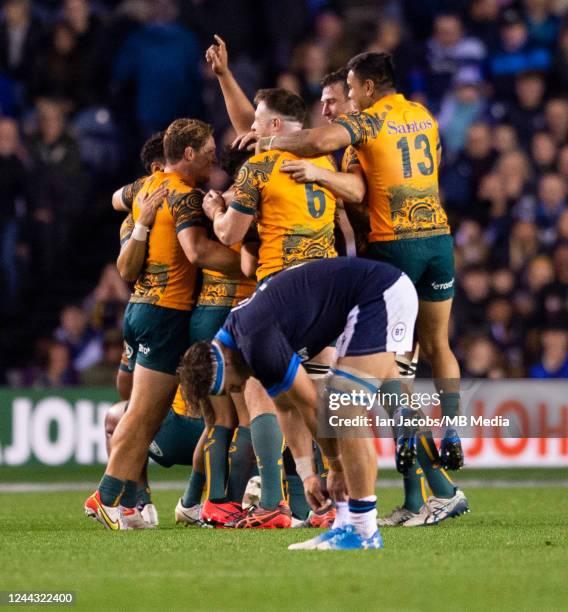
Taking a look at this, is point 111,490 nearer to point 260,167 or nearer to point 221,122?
point 260,167

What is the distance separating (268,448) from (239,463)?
28.2 inches

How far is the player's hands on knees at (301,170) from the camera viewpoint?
909cm

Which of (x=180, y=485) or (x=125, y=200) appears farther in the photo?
(x=180, y=485)

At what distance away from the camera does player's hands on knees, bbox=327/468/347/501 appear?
778cm

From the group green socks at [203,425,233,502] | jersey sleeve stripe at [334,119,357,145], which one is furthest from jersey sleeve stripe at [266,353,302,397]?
green socks at [203,425,233,502]

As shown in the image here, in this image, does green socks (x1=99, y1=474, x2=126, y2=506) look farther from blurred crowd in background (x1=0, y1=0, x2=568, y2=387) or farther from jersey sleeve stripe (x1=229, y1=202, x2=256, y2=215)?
blurred crowd in background (x1=0, y1=0, x2=568, y2=387)

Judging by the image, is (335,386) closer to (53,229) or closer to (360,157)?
Result: (360,157)

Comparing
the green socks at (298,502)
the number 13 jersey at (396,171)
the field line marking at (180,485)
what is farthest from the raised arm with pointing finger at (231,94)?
the field line marking at (180,485)

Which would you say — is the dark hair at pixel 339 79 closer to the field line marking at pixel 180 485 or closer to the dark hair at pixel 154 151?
the dark hair at pixel 154 151

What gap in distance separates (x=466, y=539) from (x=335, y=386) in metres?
1.59

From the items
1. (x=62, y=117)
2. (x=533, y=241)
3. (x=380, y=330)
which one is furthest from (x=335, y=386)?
(x=62, y=117)

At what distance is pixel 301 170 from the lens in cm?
909

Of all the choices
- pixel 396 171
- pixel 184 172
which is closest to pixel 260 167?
pixel 396 171

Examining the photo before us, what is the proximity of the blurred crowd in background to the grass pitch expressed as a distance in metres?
5.75
